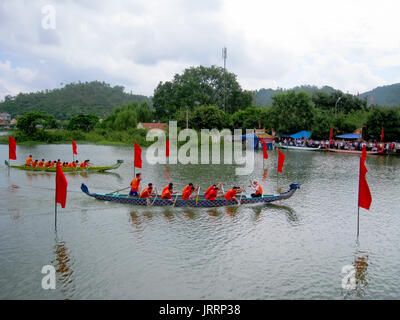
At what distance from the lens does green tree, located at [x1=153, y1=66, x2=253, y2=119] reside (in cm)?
7344

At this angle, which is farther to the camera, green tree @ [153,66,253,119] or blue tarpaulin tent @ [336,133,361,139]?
green tree @ [153,66,253,119]

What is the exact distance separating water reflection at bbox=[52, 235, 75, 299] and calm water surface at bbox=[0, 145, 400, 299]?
0.10 feet

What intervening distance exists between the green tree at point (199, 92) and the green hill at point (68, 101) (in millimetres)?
31298

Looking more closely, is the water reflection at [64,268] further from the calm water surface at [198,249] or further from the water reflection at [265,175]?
the water reflection at [265,175]

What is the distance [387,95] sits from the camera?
446 ft

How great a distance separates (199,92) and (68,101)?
67.6 meters

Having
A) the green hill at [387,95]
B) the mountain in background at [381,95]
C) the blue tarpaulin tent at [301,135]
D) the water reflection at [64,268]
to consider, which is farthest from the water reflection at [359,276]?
the green hill at [387,95]

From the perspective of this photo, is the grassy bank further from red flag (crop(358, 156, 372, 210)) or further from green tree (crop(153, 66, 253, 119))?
red flag (crop(358, 156, 372, 210))

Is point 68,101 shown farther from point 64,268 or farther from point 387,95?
point 387,95

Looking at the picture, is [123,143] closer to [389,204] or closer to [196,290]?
[389,204]

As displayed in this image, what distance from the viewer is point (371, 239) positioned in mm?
11828

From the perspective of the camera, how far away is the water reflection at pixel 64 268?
8.15 meters

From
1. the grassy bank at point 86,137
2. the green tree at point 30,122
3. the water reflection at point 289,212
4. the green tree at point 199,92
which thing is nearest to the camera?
the water reflection at point 289,212

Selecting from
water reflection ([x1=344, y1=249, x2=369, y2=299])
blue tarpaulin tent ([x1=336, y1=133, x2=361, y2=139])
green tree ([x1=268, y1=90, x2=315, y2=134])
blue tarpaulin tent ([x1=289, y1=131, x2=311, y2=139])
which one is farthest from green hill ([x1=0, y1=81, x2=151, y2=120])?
water reflection ([x1=344, y1=249, x2=369, y2=299])
